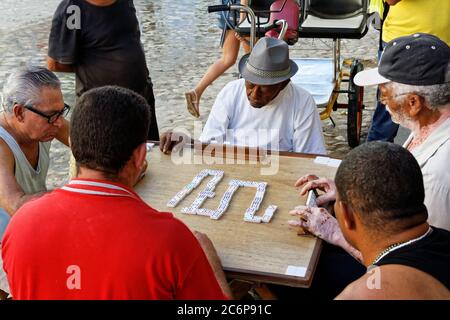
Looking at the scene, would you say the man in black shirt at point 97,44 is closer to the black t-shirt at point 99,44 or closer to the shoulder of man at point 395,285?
the black t-shirt at point 99,44

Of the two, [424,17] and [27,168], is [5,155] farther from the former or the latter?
[424,17]

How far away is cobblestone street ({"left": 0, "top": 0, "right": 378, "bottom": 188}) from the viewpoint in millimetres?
5906

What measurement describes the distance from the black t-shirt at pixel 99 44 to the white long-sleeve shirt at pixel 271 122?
2.86 ft

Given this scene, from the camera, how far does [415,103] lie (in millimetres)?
2646

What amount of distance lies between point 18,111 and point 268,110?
1.51 m

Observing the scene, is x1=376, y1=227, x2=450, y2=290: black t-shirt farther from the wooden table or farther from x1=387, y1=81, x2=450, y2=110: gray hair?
x1=387, y1=81, x2=450, y2=110: gray hair

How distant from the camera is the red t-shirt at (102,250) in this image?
172 centimetres

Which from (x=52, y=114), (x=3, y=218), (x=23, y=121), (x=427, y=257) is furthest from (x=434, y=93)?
(x=3, y=218)

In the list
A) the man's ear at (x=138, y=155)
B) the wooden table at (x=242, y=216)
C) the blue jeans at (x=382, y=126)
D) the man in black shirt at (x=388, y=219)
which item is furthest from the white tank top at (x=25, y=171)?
the blue jeans at (x=382, y=126)

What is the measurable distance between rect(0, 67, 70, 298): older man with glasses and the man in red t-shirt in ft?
2.91
